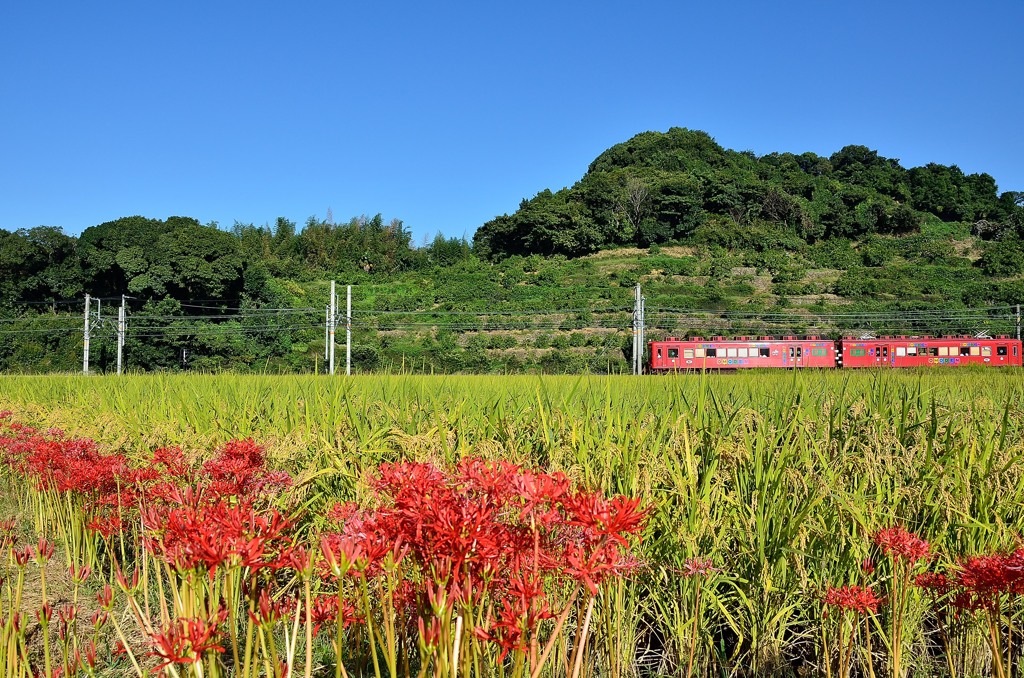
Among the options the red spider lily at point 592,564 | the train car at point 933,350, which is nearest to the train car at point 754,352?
the train car at point 933,350

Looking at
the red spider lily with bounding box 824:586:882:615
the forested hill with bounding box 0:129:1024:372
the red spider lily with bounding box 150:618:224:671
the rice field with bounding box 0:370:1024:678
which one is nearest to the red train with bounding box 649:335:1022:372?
the forested hill with bounding box 0:129:1024:372

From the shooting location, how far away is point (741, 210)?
50875 mm

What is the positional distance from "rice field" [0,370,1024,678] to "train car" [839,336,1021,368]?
68.8 ft

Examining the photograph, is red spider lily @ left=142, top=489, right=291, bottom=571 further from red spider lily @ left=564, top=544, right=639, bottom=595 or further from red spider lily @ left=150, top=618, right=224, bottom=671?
red spider lily @ left=564, top=544, right=639, bottom=595

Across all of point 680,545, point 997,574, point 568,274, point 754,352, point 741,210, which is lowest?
point 680,545

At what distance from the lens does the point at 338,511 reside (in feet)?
4.77

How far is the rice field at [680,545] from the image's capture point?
47.0 inches

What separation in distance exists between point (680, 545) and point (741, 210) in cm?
5192

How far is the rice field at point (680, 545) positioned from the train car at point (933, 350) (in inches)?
826

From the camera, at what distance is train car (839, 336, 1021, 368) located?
73.6 ft

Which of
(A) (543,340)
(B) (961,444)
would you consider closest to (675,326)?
(A) (543,340)

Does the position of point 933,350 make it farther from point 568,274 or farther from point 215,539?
point 215,539

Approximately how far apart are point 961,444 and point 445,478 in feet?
7.00

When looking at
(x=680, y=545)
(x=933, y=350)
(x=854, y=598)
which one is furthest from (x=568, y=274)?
(x=854, y=598)
